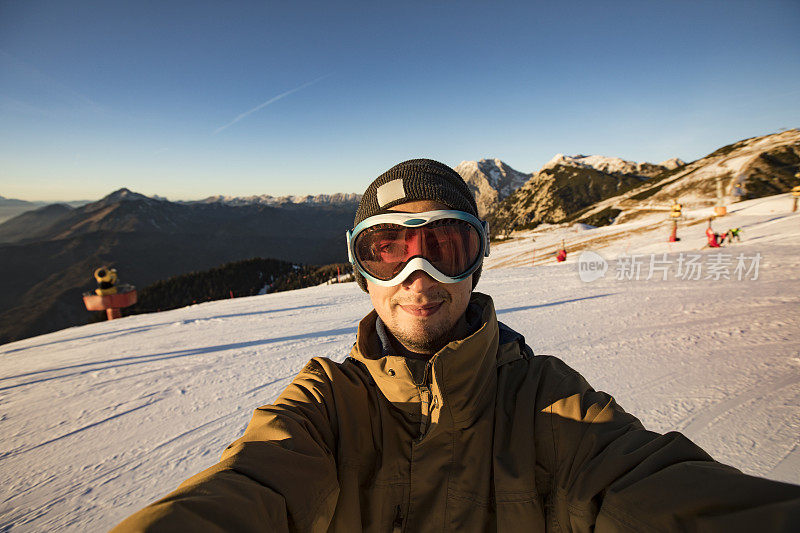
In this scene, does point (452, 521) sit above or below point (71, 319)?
above

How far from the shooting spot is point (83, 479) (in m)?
3.02

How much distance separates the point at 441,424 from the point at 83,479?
3922mm

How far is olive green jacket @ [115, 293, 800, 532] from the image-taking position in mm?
1021

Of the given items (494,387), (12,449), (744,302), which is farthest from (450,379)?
(744,302)

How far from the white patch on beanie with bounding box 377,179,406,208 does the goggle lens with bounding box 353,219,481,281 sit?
19 centimetres

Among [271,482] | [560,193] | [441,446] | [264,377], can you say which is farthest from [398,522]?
[560,193]

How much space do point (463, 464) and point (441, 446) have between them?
0.14m

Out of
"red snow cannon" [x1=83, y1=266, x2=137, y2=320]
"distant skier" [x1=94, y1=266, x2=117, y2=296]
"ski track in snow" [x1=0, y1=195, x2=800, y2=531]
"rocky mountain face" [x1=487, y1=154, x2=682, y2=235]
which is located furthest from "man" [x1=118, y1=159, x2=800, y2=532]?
"rocky mountain face" [x1=487, y1=154, x2=682, y2=235]

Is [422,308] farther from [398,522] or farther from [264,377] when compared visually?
[264,377]

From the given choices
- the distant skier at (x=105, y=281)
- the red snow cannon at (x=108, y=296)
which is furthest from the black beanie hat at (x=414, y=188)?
the distant skier at (x=105, y=281)

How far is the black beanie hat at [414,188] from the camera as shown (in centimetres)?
224

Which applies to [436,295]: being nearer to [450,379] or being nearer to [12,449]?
[450,379]

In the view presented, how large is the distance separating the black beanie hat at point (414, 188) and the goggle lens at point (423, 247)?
0.15 meters

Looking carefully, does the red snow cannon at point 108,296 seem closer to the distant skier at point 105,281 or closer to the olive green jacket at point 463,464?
the distant skier at point 105,281
